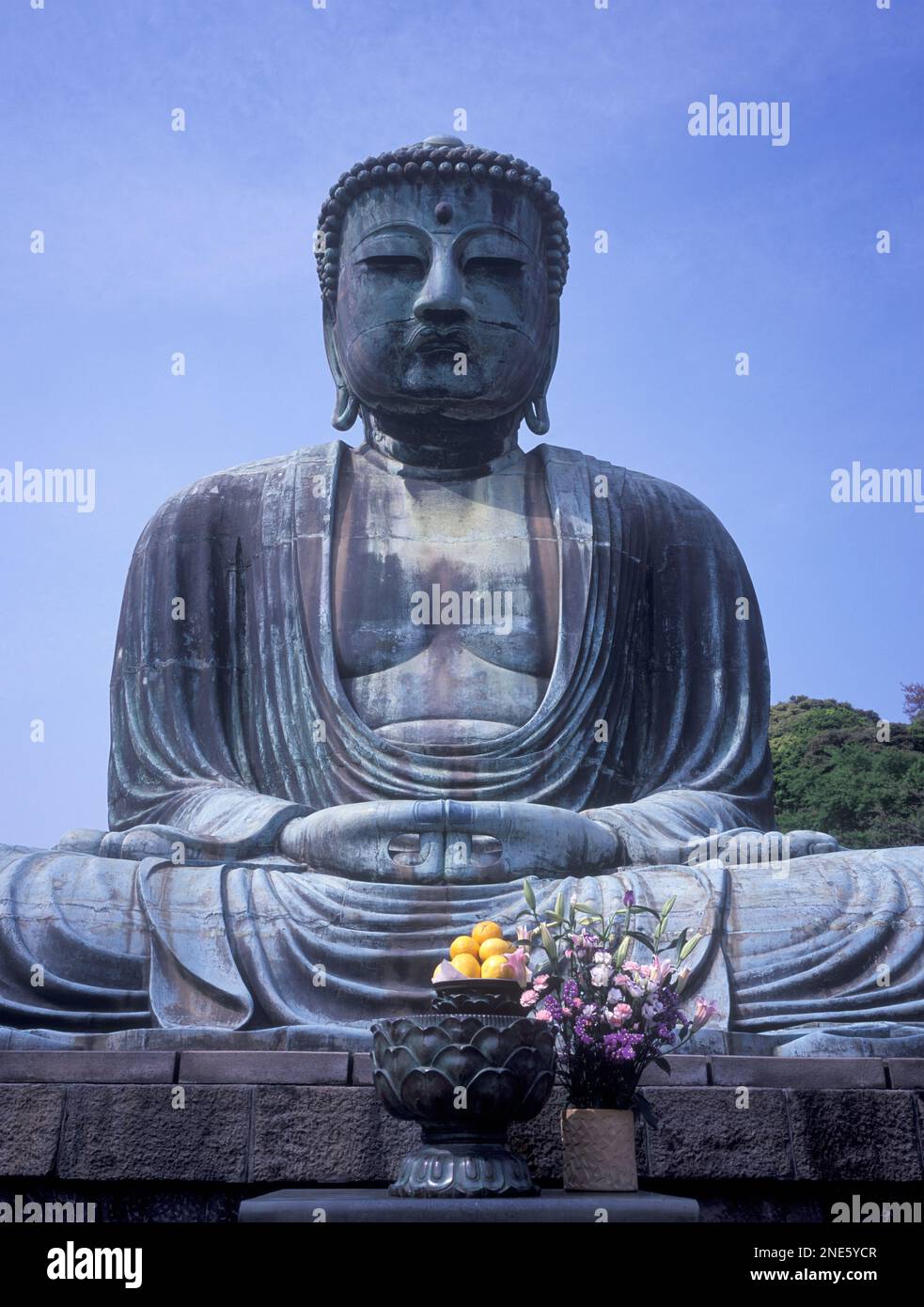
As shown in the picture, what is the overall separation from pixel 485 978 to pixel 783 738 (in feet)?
58.4

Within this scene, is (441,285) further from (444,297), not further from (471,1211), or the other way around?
(471,1211)

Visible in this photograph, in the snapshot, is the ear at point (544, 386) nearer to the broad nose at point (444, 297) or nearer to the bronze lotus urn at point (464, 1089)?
the broad nose at point (444, 297)

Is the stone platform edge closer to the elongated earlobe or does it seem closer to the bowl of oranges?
the bowl of oranges

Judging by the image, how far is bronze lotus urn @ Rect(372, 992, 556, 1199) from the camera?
512cm

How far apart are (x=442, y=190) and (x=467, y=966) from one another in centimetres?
502

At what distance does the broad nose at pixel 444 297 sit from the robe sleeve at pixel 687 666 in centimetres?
136

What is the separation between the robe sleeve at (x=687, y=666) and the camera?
28.7 ft

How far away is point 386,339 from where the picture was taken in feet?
29.9

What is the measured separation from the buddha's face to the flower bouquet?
13.9 feet

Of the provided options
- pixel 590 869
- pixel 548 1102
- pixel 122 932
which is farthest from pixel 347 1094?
pixel 590 869

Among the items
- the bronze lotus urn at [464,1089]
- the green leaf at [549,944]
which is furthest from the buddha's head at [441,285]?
the bronze lotus urn at [464,1089]

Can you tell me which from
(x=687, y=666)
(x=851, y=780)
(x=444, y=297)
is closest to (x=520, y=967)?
(x=687, y=666)

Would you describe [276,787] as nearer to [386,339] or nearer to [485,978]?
[386,339]

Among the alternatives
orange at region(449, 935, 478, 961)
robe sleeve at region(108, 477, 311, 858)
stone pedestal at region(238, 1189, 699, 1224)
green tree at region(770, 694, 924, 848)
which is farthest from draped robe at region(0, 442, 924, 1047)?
green tree at region(770, 694, 924, 848)
